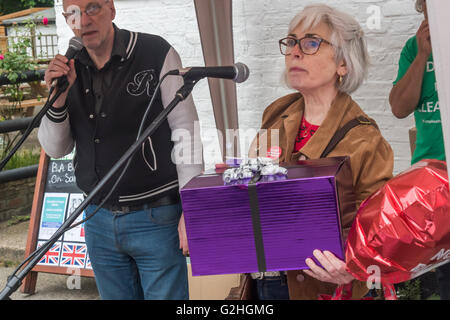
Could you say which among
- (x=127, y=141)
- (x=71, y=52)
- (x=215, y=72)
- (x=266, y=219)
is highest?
(x=71, y=52)

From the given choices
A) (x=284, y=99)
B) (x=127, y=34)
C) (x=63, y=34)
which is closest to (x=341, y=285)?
(x=284, y=99)

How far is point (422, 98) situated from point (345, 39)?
0.83ft

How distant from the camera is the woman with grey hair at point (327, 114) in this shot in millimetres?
1360

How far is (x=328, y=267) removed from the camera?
1.21 m

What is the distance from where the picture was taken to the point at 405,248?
112cm

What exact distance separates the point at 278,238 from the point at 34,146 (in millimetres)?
2842

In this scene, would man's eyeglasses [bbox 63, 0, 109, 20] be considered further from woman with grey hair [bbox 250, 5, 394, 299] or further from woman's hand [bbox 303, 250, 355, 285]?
woman's hand [bbox 303, 250, 355, 285]

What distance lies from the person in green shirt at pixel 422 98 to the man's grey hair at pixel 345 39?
12 centimetres

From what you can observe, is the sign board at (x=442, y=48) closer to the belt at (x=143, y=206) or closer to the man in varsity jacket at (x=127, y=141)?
the man in varsity jacket at (x=127, y=141)

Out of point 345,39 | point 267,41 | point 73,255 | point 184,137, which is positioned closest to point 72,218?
point 184,137

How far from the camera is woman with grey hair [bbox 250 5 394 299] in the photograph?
1.36 metres

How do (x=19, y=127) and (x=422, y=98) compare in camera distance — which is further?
(x=19, y=127)

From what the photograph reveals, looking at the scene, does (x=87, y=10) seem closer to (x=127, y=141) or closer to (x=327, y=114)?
(x=127, y=141)

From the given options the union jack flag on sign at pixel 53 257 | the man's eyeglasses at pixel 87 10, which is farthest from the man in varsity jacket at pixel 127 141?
the union jack flag on sign at pixel 53 257
